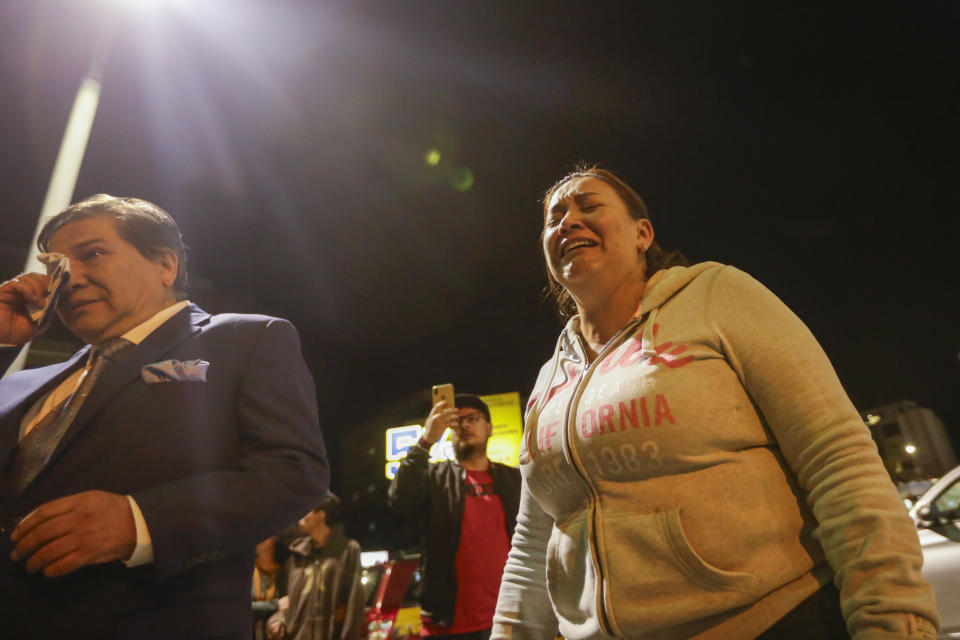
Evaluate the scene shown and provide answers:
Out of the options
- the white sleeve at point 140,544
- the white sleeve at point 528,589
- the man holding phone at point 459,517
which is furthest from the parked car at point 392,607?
the white sleeve at point 140,544

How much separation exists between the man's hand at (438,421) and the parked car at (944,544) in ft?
12.7

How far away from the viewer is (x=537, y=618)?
5.89 feet

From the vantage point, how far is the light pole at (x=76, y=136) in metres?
3.81

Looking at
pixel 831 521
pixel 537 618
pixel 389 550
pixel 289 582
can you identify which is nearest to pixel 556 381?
pixel 537 618

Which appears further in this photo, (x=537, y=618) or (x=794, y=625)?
(x=537, y=618)

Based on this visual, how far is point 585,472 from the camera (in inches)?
60.0

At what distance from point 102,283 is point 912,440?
41.9 m

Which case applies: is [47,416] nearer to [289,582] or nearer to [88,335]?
[88,335]

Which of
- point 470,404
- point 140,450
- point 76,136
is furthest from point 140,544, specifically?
point 76,136

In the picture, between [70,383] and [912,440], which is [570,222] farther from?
[912,440]

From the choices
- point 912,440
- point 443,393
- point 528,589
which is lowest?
point 912,440

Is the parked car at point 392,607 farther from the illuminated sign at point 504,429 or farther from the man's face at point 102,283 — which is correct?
the illuminated sign at point 504,429

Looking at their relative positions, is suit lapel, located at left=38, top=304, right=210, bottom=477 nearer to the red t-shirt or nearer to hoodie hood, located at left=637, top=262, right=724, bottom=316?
hoodie hood, located at left=637, top=262, right=724, bottom=316

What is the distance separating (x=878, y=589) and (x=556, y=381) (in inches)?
43.6
